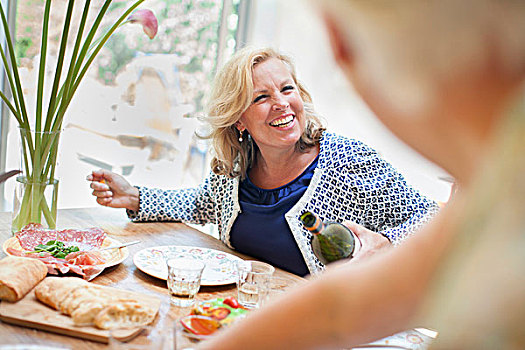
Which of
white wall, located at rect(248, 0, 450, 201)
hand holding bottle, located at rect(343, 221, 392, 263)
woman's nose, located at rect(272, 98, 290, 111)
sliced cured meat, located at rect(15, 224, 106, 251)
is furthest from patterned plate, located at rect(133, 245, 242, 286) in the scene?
white wall, located at rect(248, 0, 450, 201)

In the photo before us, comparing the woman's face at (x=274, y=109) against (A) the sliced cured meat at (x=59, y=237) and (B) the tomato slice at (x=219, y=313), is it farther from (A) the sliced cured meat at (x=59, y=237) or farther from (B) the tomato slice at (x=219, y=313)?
(B) the tomato slice at (x=219, y=313)

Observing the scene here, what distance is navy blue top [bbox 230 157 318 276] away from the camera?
187 centimetres

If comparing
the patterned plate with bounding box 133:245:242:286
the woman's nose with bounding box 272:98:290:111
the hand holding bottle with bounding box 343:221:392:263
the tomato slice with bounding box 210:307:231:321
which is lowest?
the patterned plate with bounding box 133:245:242:286

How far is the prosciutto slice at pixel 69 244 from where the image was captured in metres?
1.36

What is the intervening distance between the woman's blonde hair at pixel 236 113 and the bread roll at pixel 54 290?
0.97m

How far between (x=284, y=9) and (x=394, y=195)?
5.28 ft

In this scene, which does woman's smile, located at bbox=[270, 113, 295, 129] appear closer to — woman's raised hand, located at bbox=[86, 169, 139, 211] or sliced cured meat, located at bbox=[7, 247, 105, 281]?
woman's raised hand, located at bbox=[86, 169, 139, 211]

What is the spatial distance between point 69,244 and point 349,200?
3.05 feet

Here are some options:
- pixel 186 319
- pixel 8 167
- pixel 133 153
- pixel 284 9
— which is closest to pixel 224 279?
pixel 186 319

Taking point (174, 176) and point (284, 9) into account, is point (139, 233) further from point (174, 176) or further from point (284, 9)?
point (174, 176)

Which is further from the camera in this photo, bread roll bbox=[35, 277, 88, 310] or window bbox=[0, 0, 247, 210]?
window bbox=[0, 0, 247, 210]

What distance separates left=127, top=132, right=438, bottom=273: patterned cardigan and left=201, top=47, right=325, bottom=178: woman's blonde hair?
0.11 meters

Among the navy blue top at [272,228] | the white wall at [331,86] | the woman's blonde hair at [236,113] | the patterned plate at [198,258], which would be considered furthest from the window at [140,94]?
the white wall at [331,86]

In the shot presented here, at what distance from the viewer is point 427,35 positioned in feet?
0.95
